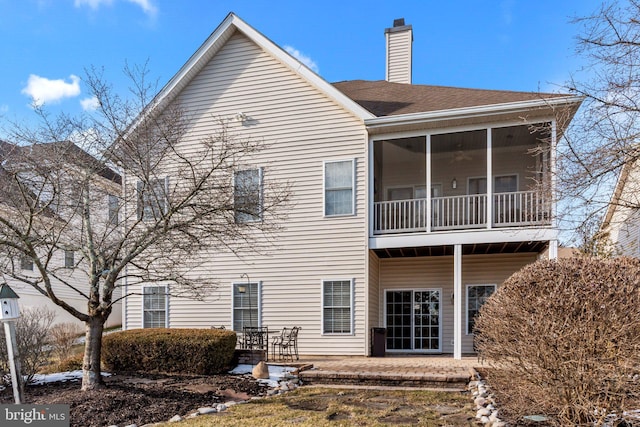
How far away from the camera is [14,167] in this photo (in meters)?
6.23

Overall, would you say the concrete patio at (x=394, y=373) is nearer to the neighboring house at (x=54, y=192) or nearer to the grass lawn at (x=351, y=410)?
the grass lawn at (x=351, y=410)

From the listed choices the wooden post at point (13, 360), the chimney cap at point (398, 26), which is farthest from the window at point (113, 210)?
the chimney cap at point (398, 26)

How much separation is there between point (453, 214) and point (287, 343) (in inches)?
196

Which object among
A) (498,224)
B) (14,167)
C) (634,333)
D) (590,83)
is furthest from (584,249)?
(14,167)

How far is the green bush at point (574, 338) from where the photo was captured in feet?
13.3

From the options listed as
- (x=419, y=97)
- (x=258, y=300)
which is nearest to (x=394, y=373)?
(x=258, y=300)

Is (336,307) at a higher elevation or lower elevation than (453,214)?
lower

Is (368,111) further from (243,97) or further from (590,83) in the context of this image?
(590,83)

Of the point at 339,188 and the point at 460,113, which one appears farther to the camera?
the point at 339,188

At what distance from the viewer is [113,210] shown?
24.6 feet

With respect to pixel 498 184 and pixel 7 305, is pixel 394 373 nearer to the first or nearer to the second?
pixel 7 305

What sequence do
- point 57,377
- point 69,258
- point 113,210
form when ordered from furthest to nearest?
point 69,258 → point 57,377 → point 113,210

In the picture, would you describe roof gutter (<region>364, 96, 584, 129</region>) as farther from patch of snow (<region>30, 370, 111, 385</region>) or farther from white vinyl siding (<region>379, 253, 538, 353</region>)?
patch of snow (<region>30, 370, 111, 385</region>)

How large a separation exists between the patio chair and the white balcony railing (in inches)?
126
